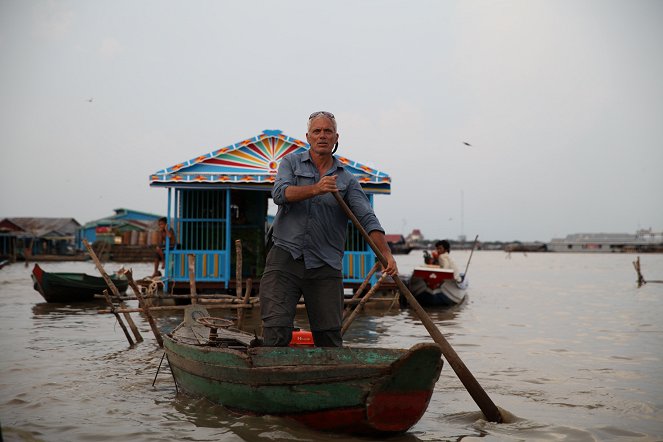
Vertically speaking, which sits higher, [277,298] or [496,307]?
[277,298]

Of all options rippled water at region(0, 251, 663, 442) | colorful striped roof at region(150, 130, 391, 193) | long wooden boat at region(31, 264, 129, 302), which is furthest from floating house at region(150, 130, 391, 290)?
long wooden boat at region(31, 264, 129, 302)

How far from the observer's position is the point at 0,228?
41000mm

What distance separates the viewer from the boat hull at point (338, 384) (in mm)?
3598

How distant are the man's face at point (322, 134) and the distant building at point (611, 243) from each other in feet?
357

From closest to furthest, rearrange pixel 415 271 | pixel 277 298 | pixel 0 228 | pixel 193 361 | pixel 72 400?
pixel 277 298
pixel 193 361
pixel 72 400
pixel 415 271
pixel 0 228

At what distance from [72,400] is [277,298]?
2635 millimetres

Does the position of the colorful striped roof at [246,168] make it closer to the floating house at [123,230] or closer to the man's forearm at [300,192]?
the man's forearm at [300,192]

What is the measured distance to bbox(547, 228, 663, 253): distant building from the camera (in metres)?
102

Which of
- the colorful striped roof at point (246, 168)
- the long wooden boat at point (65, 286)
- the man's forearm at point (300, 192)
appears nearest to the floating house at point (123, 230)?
the long wooden boat at point (65, 286)

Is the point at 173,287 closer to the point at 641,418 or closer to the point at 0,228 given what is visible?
the point at 641,418

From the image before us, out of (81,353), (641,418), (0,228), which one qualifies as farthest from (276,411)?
(0,228)

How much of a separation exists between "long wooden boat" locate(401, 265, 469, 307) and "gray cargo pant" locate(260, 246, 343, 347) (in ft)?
32.7

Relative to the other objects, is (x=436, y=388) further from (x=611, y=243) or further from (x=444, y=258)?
(x=611, y=243)

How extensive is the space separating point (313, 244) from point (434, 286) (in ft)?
34.1
